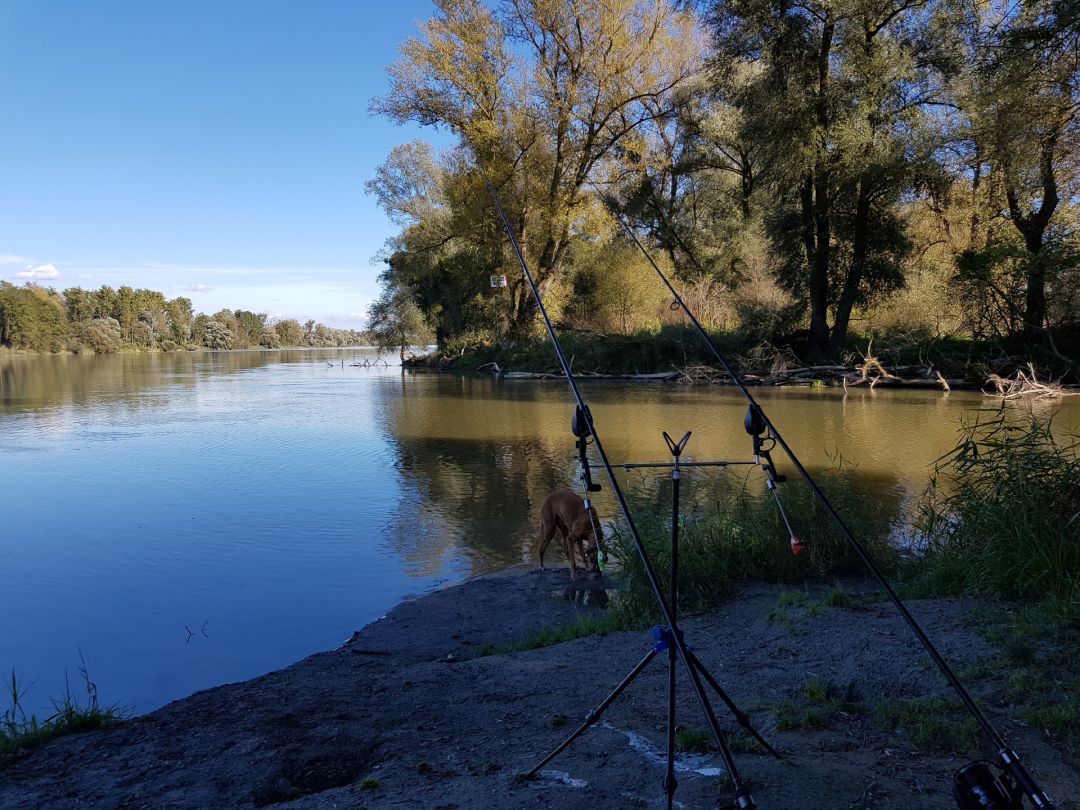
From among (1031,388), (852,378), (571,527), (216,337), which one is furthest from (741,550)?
(216,337)

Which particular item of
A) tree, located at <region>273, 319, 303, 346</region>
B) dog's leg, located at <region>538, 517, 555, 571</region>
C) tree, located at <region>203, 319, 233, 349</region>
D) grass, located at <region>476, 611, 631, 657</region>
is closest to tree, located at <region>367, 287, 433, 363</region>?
A: dog's leg, located at <region>538, 517, 555, 571</region>

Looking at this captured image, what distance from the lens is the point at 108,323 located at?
115 m

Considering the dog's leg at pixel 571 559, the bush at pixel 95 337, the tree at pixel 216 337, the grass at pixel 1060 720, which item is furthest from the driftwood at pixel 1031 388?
the tree at pixel 216 337

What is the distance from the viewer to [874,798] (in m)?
2.76

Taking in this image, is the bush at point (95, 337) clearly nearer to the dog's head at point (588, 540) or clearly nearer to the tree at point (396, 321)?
the tree at point (396, 321)

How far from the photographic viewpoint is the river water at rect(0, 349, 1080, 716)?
6223mm

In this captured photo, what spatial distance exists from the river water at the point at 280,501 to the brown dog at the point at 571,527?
874 mm

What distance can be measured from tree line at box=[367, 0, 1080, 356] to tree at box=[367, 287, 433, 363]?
980 centimetres

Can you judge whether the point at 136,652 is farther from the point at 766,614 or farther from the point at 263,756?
the point at 766,614

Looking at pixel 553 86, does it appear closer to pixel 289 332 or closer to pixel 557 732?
pixel 557 732

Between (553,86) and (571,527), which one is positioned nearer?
(571,527)

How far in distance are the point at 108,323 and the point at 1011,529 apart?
430ft

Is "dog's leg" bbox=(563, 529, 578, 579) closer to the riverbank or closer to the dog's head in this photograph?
the dog's head

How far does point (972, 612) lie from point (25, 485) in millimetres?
13862
